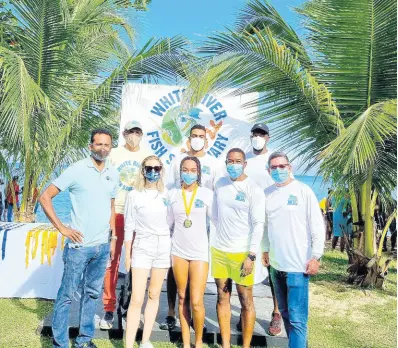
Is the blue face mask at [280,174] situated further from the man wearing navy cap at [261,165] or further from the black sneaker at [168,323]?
the black sneaker at [168,323]

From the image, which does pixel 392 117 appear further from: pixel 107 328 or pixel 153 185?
pixel 107 328

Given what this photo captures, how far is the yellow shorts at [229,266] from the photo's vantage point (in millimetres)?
3543

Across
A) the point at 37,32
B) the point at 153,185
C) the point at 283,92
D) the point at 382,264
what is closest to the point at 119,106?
the point at 37,32

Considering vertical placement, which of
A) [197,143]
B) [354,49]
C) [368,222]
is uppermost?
[354,49]

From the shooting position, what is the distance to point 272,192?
12.0 feet

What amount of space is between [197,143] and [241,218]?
0.93m

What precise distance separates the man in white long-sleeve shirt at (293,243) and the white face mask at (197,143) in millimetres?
805

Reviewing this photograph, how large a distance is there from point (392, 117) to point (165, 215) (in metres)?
2.72

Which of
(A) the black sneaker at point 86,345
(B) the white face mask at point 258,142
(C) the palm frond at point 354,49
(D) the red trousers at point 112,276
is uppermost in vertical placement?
(C) the palm frond at point 354,49

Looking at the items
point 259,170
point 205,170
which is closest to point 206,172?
point 205,170

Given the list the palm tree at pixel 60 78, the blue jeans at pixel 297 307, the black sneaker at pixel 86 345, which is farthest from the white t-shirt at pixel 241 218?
the palm tree at pixel 60 78

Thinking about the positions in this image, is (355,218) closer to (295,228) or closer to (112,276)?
(295,228)

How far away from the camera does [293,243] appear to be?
3477 millimetres

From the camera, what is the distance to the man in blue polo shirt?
358 centimetres
